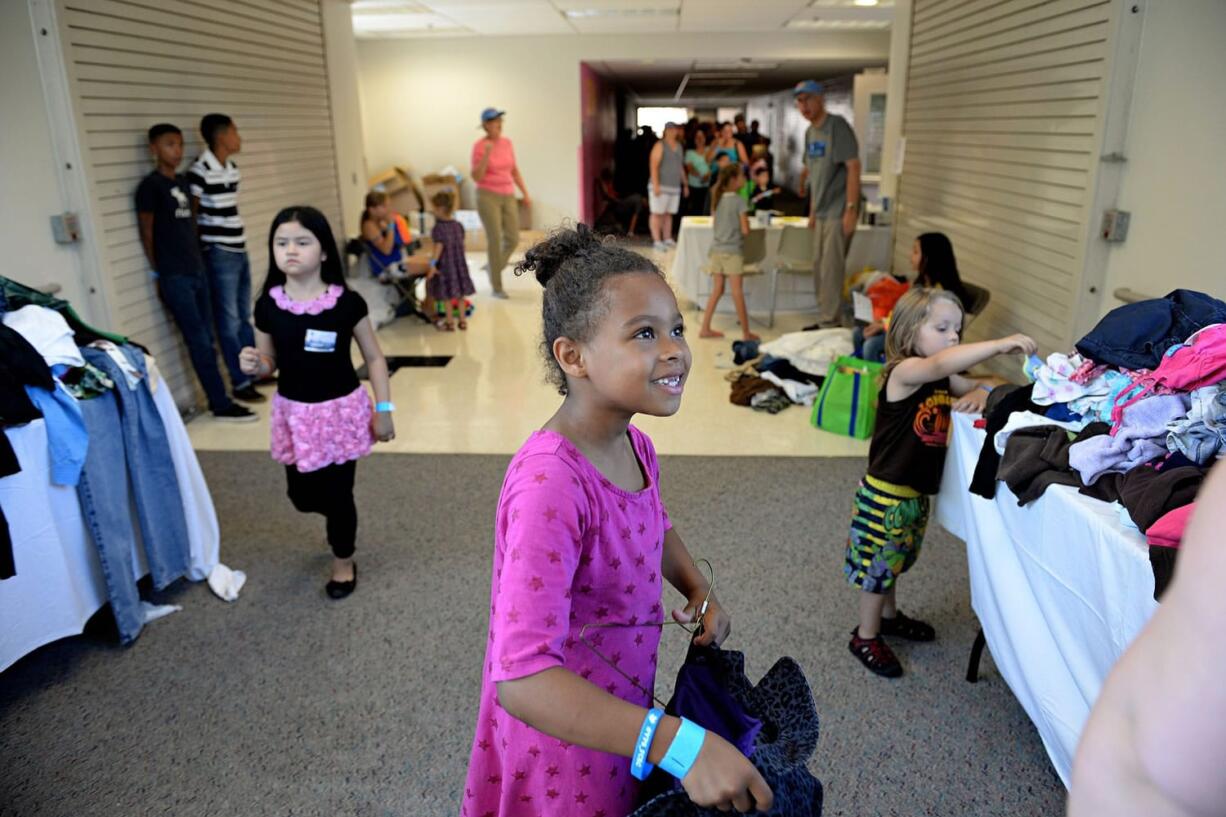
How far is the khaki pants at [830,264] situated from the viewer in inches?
283

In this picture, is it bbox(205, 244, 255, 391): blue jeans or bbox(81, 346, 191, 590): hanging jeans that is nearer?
bbox(81, 346, 191, 590): hanging jeans

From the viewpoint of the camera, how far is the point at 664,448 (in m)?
4.66

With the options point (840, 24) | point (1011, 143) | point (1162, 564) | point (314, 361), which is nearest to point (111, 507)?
point (314, 361)

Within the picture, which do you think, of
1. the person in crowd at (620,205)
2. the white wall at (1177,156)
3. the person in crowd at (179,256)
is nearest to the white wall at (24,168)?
the person in crowd at (179,256)

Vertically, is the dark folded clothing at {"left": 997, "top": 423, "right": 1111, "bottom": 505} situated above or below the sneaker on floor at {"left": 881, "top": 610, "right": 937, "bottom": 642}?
above

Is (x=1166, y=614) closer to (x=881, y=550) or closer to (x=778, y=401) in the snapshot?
(x=881, y=550)

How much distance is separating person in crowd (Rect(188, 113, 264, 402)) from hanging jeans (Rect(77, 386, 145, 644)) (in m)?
2.71

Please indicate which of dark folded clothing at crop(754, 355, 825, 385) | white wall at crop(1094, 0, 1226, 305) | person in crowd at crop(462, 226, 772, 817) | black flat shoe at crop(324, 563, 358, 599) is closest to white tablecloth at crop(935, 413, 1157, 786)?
person in crowd at crop(462, 226, 772, 817)

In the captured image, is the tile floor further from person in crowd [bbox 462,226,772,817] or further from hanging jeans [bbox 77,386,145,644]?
person in crowd [bbox 462,226,772,817]

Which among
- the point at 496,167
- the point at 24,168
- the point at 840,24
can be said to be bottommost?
the point at 496,167

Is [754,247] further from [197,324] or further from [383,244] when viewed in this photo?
[197,324]

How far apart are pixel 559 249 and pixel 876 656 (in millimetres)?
1880

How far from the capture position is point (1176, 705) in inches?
22.3

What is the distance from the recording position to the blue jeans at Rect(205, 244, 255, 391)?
5.30 meters
